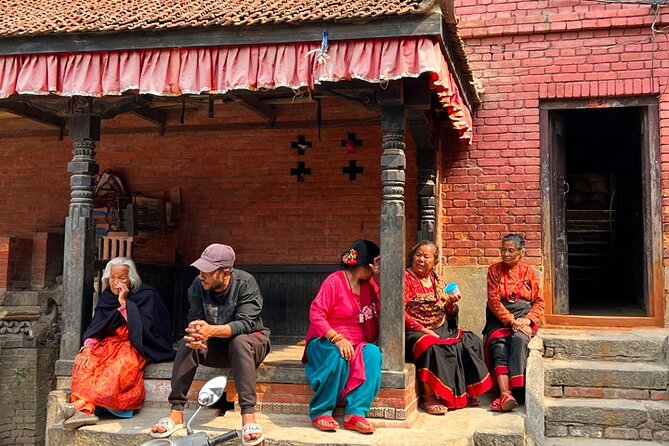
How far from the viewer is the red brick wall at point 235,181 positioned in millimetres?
9203

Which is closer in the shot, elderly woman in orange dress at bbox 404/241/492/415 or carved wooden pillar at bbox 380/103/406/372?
carved wooden pillar at bbox 380/103/406/372

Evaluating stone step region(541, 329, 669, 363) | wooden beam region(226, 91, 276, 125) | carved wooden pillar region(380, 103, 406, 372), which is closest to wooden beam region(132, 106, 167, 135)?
wooden beam region(226, 91, 276, 125)

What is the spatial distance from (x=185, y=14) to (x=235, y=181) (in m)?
3.56

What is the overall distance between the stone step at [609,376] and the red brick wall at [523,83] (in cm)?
189

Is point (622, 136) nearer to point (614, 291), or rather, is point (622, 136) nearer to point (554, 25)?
point (614, 291)

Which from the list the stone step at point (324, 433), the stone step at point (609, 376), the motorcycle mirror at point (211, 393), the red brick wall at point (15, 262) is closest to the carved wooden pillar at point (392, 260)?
the stone step at point (324, 433)

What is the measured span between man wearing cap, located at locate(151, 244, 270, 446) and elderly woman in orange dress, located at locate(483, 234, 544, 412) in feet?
7.19

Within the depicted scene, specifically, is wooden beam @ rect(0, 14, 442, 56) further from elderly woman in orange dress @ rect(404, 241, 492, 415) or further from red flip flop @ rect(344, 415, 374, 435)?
red flip flop @ rect(344, 415, 374, 435)

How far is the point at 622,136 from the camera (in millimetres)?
13156

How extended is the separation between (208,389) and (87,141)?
3.74 m

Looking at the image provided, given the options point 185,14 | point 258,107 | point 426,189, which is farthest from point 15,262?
point 426,189

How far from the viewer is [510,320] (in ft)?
22.4

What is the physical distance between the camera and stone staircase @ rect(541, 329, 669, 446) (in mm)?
6441

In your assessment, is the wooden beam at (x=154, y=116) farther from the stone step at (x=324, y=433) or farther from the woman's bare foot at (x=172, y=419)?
the woman's bare foot at (x=172, y=419)
